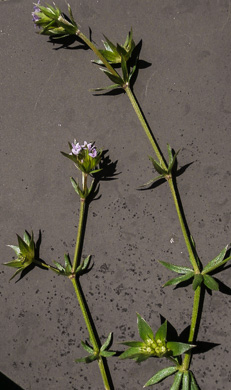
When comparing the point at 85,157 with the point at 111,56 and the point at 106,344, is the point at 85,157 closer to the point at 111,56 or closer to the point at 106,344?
the point at 111,56

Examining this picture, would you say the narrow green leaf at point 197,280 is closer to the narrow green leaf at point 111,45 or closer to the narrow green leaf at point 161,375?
the narrow green leaf at point 161,375

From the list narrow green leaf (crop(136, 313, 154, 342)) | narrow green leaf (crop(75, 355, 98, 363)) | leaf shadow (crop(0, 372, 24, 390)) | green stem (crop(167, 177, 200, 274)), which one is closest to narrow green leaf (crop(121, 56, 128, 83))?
green stem (crop(167, 177, 200, 274))

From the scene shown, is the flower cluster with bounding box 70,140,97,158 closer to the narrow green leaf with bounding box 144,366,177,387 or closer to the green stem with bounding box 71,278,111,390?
the green stem with bounding box 71,278,111,390

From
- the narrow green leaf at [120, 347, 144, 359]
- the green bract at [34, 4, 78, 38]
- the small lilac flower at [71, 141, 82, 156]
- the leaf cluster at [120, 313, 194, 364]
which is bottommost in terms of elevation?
the narrow green leaf at [120, 347, 144, 359]

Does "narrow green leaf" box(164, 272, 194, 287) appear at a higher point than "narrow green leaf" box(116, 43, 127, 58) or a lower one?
lower

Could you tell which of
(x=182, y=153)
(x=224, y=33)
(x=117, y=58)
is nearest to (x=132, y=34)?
(x=117, y=58)

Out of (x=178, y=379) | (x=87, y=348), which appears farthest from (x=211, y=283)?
(x=87, y=348)

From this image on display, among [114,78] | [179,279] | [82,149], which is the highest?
[114,78]
